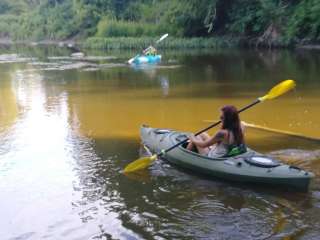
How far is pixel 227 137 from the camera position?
7422 mm

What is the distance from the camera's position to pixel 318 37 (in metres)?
32.8

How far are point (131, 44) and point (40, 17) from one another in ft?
93.0

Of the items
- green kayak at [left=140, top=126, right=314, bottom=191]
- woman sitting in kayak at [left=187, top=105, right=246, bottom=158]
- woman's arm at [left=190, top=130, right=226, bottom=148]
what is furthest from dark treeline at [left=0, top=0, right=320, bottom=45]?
woman sitting in kayak at [left=187, top=105, right=246, bottom=158]

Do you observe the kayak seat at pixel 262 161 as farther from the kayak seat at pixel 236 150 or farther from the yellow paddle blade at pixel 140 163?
the yellow paddle blade at pixel 140 163

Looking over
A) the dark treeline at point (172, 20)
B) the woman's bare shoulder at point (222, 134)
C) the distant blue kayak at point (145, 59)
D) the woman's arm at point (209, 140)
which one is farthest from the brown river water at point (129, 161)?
the dark treeline at point (172, 20)

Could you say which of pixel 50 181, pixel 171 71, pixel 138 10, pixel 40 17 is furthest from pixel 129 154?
pixel 40 17

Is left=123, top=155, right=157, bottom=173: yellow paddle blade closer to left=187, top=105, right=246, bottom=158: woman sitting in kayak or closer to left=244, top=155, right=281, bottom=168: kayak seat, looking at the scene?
left=187, top=105, right=246, bottom=158: woman sitting in kayak

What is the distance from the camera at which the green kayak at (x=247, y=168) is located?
6879 mm

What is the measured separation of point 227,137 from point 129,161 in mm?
2028

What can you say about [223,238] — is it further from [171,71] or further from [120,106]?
[171,71]

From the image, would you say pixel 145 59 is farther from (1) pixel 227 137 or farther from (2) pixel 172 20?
(1) pixel 227 137

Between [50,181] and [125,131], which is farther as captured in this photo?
[125,131]

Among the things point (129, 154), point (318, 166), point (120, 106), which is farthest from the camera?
point (120, 106)

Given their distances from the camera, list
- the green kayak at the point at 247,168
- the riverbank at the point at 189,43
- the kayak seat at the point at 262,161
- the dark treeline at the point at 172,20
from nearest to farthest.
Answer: the green kayak at the point at 247,168
the kayak seat at the point at 262,161
the dark treeline at the point at 172,20
the riverbank at the point at 189,43
